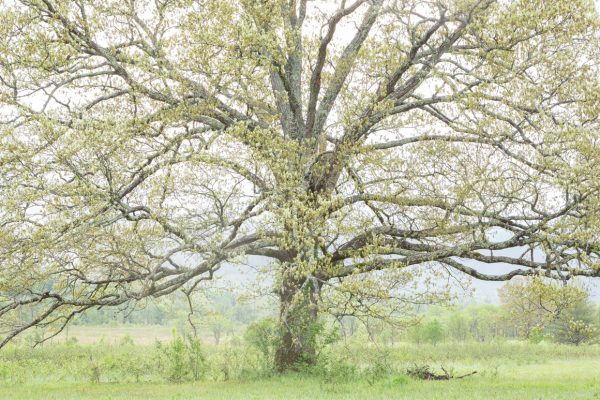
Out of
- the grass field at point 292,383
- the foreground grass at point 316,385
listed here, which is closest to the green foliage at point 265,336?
the grass field at point 292,383

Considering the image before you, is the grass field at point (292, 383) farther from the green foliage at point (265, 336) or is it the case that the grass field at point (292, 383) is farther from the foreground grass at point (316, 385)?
the green foliage at point (265, 336)

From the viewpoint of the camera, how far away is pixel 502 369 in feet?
86.5

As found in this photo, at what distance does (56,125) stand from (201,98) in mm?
4657

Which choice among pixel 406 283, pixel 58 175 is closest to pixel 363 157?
pixel 406 283

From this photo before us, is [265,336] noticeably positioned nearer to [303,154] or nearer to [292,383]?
[292,383]

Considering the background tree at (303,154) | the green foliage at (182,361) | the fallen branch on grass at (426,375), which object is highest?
the background tree at (303,154)

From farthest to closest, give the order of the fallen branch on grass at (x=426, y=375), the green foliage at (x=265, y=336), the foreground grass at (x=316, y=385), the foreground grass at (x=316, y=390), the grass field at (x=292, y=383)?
the green foliage at (x=265, y=336) → the fallen branch on grass at (x=426, y=375) → the grass field at (x=292, y=383) → the foreground grass at (x=316, y=385) → the foreground grass at (x=316, y=390)

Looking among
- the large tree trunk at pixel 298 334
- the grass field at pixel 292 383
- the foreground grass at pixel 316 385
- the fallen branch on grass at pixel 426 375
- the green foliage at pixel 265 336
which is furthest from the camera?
the green foliage at pixel 265 336

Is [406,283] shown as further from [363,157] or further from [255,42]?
[255,42]

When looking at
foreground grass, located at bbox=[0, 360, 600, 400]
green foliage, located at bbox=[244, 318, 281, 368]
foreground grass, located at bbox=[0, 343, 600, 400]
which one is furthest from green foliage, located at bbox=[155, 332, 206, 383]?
green foliage, located at bbox=[244, 318, 281, 368]

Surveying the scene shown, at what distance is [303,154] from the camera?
55.6 feet

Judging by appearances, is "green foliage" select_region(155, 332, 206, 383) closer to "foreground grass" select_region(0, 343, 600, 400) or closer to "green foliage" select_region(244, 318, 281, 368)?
"foreground grass" select_region(0, 343, 600, 400)

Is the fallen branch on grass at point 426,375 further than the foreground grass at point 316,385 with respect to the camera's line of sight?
Yes

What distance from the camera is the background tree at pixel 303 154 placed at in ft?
48.7
